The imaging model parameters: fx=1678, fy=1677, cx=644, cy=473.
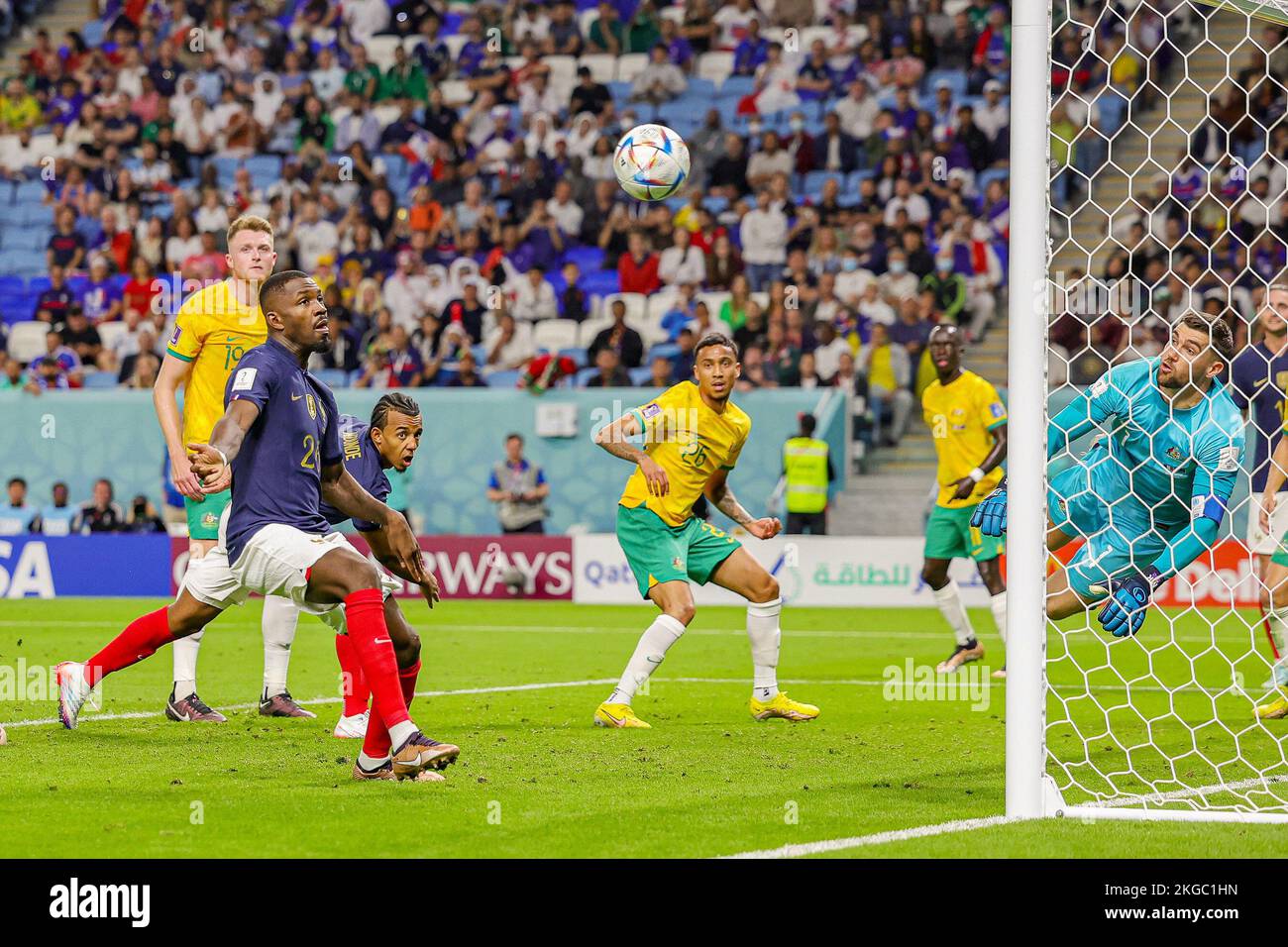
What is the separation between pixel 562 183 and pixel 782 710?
45.8 feet

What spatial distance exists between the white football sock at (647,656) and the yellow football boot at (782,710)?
2.13 feet

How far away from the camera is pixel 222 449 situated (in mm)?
6074

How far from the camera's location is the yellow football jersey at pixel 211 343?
27.1ft

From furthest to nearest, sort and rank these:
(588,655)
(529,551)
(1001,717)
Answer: (529,551), (588,655), (1001,717)

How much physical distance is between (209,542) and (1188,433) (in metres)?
4.73

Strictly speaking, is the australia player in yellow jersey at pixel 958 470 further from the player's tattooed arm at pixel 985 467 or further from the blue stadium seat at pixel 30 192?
the blue stadium seat at pixel 30 192

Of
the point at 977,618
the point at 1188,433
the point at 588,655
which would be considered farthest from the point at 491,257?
the point at 1188,433

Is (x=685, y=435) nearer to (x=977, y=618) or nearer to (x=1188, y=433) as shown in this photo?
(x=1188, y=433)

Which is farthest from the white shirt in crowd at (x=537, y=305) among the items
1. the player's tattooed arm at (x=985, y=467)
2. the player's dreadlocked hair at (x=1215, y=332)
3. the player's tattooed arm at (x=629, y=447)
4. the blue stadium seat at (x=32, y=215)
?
the player's dreadlocked hair at (x=1215, y=332)

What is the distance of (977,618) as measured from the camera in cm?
1597

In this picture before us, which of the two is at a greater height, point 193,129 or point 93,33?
point 93,33

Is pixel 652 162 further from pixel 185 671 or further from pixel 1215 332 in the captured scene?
pixel 185 671

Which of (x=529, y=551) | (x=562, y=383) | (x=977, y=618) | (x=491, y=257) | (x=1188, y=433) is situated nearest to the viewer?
(x=1188, y=433)

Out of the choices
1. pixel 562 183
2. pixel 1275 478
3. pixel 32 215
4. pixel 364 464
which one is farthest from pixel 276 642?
pixel 32 215
